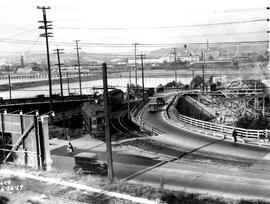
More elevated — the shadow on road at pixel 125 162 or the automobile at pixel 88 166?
the automobile at pixel 88 166

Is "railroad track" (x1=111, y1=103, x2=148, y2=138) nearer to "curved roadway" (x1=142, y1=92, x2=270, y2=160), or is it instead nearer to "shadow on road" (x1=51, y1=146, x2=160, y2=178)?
"curved roadway" (x1=142, y1=92, x2=270, y2=160)

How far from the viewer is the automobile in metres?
22.0

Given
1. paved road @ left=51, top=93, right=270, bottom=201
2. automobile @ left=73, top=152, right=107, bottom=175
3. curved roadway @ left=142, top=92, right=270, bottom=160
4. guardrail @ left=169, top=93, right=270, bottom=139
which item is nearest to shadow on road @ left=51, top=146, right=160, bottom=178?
paved road @ left=51, top=93, right=270, bottom=201

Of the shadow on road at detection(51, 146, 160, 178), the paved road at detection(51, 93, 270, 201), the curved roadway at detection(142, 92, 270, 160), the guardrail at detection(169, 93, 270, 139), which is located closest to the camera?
the paved road at detection(51, 93, 270, 201)

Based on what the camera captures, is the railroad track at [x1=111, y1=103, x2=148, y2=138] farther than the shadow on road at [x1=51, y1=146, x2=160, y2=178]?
Yes

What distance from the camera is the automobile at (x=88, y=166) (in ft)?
72.2

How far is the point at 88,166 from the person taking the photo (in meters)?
22.7

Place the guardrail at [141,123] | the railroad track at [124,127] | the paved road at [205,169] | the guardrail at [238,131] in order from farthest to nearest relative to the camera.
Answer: the guardrail at [141,123] < the railroad track at [124,127] < the guardrail at [238,131] < the paved road at [205,169]

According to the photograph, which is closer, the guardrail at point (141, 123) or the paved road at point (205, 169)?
the paved road at point (205, 169)

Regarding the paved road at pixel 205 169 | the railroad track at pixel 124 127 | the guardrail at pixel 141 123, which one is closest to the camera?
the paved road at pixel 205 169

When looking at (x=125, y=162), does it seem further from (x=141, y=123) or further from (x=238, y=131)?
(x=141, y=123)

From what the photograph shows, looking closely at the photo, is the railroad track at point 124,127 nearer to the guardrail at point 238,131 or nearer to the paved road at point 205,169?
the paved road at point 205,169

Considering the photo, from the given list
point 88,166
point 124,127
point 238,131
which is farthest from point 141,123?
point 88,166

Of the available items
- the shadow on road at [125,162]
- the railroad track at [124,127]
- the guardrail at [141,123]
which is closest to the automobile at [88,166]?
the shadow on road at [125,162]
